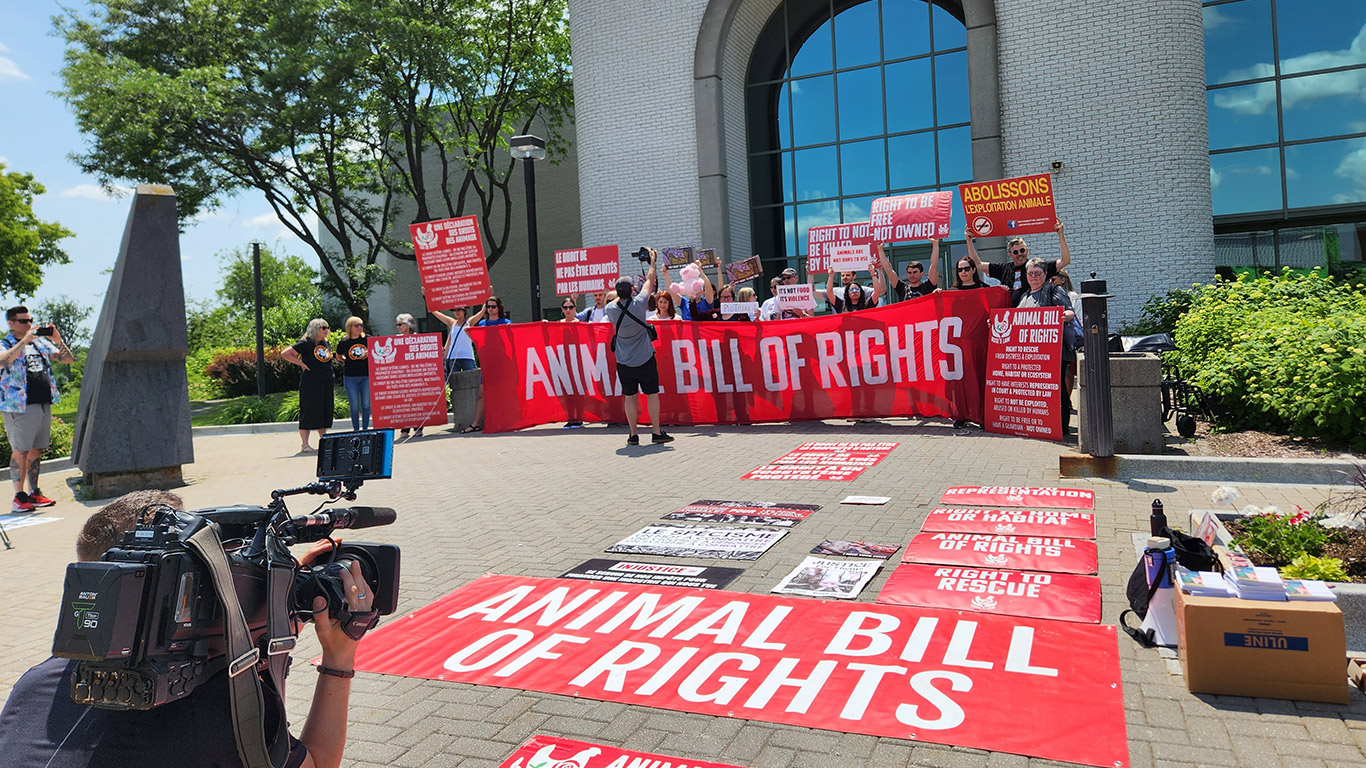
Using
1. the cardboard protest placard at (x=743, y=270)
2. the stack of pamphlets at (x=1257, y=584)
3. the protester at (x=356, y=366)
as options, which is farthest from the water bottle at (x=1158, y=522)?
the protester at (x=356, y=366)

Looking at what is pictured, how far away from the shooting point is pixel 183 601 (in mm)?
1625

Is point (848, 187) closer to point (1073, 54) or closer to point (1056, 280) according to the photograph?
point (1073, 54)

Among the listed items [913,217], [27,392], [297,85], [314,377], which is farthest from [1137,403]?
[297,85]

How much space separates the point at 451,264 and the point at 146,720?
13888 mm

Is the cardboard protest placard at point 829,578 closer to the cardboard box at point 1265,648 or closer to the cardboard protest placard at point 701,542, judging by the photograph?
the cardboard protest placard at point 701,542

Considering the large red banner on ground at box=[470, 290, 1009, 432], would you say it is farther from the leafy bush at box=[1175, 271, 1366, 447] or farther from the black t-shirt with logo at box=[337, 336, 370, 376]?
the leafy bush at box=[1175, 271, 1366, 447]

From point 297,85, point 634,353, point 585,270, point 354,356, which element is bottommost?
point 634,353

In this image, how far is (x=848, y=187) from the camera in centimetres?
2095

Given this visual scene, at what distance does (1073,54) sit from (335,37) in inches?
677

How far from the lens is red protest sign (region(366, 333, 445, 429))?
14172mm

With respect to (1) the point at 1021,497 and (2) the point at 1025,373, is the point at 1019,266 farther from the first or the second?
(1) the point at 1021,497

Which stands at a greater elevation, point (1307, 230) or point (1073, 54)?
point (1073, 54)

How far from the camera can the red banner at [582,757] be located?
325 centimetres

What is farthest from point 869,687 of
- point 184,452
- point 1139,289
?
point 1139,289
